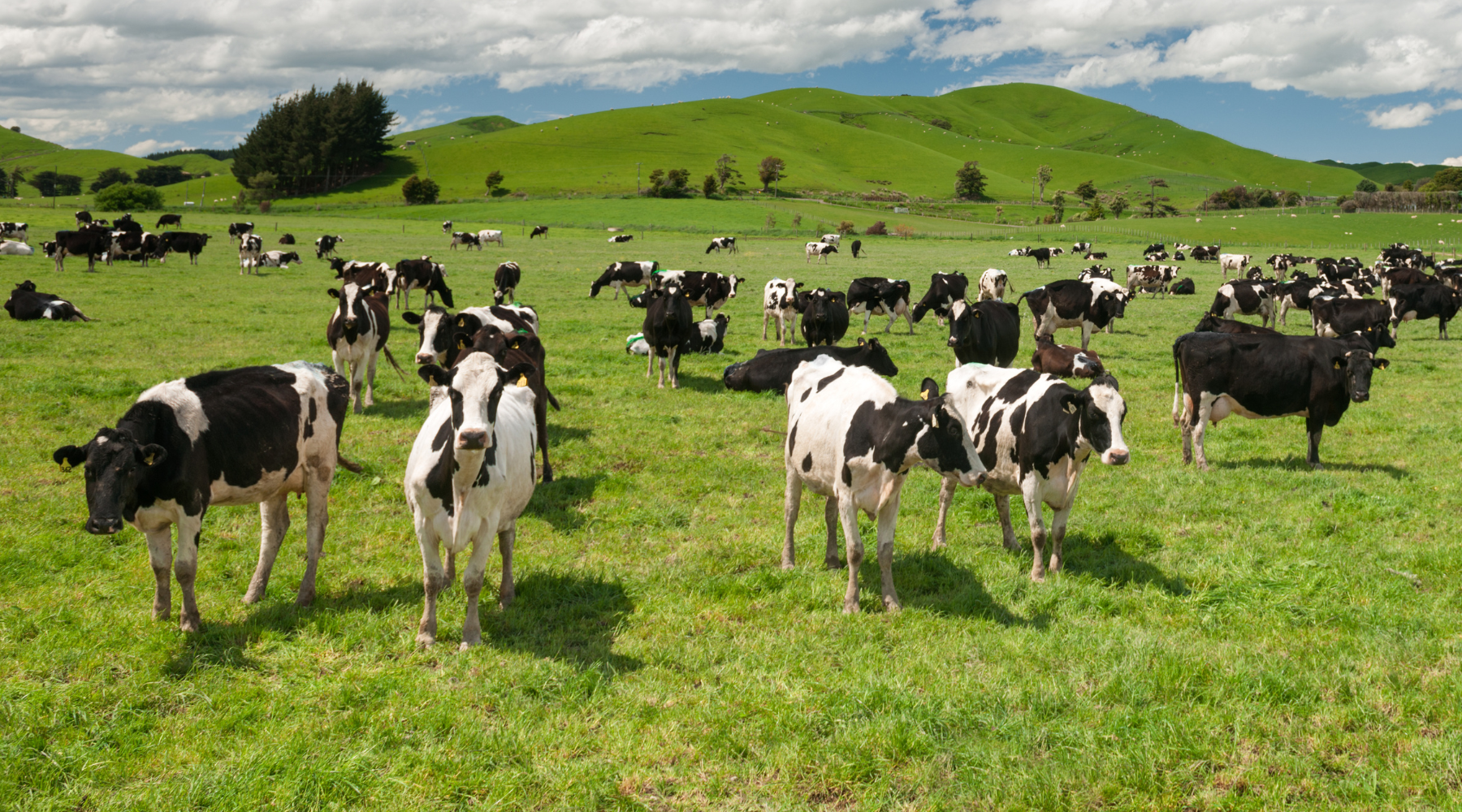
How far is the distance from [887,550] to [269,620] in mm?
5088

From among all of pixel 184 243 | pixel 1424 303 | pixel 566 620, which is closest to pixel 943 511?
pixel 566 620

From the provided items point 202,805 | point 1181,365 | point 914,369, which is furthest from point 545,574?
point 914,369

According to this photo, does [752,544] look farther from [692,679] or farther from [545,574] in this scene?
[692,679]

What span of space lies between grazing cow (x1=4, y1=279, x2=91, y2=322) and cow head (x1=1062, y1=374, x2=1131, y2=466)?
24.2m

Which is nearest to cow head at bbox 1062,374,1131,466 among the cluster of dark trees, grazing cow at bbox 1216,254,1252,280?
grazing cow at bbox 1216,254,1252,280

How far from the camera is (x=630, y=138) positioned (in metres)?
166

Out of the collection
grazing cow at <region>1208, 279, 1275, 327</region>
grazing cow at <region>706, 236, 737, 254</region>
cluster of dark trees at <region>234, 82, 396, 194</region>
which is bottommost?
grazing cow at <region>1208, 279, 1275, 327</region>

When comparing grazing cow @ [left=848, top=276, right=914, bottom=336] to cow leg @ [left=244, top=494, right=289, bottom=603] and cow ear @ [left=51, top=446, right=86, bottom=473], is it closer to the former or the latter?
cow leg @ [left=244, top=494, right=289, bottom=603]

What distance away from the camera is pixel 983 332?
17234 millimetres

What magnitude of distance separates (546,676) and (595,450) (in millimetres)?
6280

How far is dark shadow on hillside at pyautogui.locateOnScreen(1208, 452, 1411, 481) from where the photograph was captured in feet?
37.3

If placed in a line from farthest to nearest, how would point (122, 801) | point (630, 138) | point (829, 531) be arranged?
point (630, 138), point (829, 531), point (122, 801)

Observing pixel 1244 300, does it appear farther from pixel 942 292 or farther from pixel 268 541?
pixel 268 541

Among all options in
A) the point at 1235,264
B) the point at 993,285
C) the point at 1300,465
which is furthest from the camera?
the point at 1235,264
